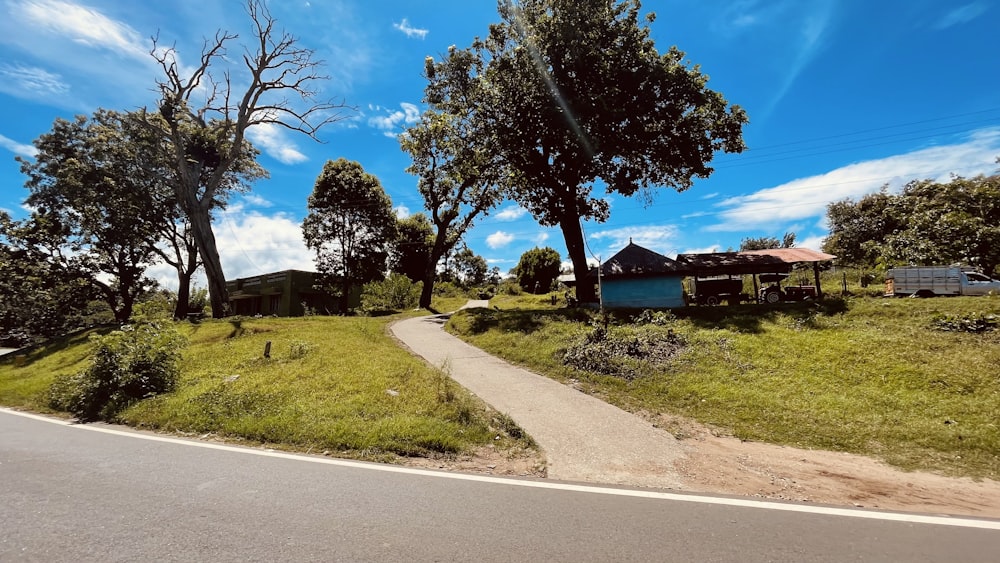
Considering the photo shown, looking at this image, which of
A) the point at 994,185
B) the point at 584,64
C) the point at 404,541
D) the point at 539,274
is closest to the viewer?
the point at 404,541

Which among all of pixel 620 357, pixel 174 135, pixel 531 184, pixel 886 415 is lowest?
pixel 886 415

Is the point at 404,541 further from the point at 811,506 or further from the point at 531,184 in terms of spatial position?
the point at 531,184

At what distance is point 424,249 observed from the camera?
47719 millimetres

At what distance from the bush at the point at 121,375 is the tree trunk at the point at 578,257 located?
17.4 metres

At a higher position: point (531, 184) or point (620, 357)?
point (531, 184)

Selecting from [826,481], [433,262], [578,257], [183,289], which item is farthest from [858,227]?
[183,289]

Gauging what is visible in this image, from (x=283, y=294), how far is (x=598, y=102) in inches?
1162

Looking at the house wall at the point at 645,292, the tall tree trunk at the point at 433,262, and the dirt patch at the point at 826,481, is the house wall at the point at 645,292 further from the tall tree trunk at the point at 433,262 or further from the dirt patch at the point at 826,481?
the dirt patch at the point at 826,481

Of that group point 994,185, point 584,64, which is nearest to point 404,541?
point 584,64

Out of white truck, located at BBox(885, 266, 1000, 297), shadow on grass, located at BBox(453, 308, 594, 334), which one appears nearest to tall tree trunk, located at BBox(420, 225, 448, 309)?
shadow on grass, located at BBox(453, 308, 594, 334)

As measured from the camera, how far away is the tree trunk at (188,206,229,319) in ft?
78.3

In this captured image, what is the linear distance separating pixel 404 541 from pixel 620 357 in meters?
8.33

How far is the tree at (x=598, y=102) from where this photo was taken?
19109mm

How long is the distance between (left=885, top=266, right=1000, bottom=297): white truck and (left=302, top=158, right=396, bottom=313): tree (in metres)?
31.0
